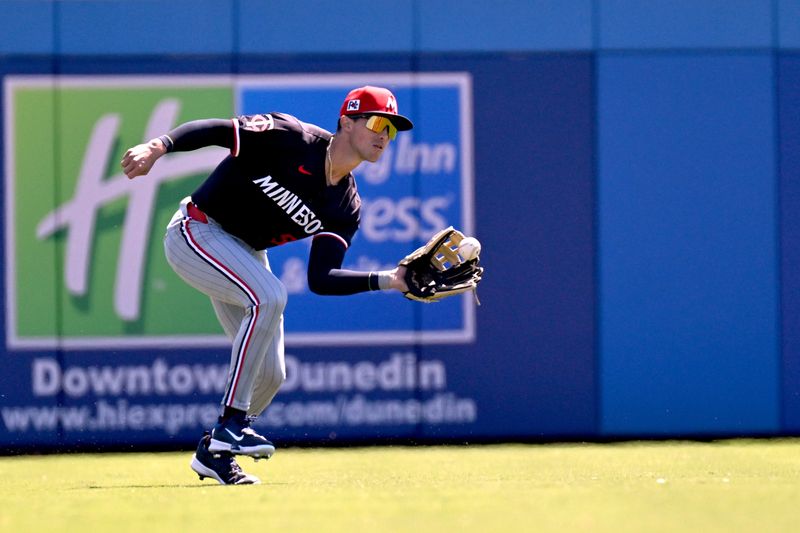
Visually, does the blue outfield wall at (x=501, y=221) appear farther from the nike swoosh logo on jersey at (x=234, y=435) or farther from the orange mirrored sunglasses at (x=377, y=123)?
the nike swoosh logo on jersey at (x=234, y=435)

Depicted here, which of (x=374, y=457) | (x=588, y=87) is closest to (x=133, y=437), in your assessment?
(x=374, y=457)

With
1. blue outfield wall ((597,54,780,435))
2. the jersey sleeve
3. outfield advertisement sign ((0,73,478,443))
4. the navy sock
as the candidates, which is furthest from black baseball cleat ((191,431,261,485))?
blue outfield wall ((597,54,780,435))

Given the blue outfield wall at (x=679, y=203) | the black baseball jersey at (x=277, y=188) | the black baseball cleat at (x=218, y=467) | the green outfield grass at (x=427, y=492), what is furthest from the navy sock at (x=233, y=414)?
the blue outfield wall at (x=679, y=203)

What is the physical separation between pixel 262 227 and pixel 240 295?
1.26 feet

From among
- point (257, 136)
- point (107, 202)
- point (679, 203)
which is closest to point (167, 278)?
point (107, 202)

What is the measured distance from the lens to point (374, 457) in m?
8.76

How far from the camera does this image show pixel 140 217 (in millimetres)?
9289

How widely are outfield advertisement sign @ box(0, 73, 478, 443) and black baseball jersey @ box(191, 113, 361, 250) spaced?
258 centimetres

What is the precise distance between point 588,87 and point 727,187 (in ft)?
3.68

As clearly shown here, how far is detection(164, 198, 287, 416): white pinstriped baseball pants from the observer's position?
6449 mm

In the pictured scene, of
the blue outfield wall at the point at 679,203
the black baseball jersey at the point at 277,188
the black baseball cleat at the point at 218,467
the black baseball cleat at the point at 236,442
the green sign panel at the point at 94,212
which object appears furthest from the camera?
the blue outfield wall at the point at 679,203

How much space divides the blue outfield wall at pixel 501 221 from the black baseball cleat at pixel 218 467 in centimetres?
274

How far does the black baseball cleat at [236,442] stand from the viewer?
251 inches

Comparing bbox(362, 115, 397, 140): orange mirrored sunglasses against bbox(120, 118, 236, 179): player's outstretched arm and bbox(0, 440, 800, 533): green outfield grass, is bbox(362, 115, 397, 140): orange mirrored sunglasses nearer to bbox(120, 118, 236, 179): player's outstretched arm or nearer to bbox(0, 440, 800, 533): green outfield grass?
bbox(120, 118, 236, 179): player's outstretched arm
